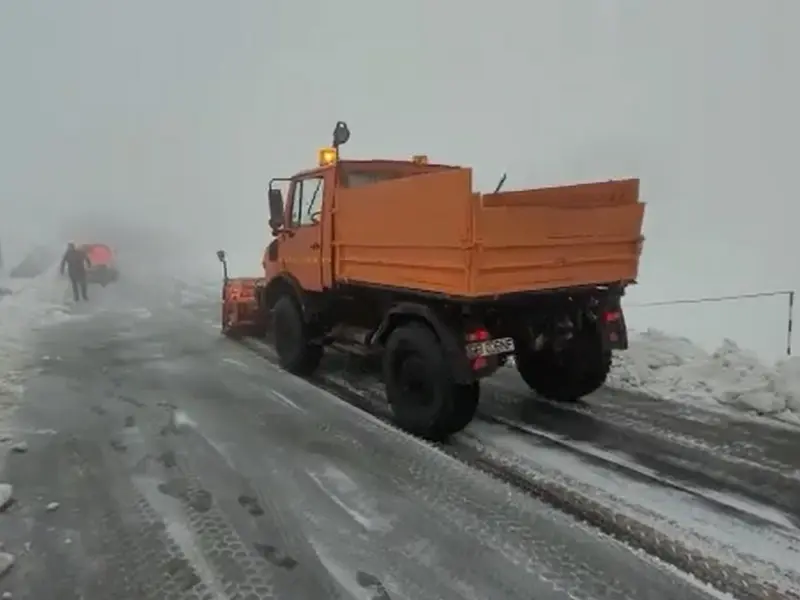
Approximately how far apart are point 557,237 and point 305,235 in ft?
10.1

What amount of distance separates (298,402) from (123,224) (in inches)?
1726

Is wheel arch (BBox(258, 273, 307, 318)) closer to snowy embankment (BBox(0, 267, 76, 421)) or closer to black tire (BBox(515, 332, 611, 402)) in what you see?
black tire (BBox(515, 332, 611, 402))

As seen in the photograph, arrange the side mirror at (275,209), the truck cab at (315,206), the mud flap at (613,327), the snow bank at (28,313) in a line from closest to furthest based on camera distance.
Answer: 1. the mud flap at (613,327)
2. the truck cab at (315,206)
3. the side mirror at (275,209)
4. the snow bank at (28,313)

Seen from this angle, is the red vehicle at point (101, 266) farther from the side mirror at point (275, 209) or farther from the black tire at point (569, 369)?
the black tire at point (569, 369)

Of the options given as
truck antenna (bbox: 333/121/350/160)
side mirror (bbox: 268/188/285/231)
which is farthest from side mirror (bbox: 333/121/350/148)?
side mirror (bbox: 268/188/285/231)

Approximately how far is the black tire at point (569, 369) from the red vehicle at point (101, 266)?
56.9 feet

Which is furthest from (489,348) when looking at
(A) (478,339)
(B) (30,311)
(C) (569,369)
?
(B) (30,311)

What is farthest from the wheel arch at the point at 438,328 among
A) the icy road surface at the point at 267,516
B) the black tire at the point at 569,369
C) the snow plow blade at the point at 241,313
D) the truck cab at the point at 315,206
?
the snow plow blade at the point at 241,313

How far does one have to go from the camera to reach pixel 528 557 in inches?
131

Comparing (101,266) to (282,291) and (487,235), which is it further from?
(487,235)

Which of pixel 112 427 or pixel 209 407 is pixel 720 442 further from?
pixel 112 427

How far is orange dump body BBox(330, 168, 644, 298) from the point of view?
4.67m

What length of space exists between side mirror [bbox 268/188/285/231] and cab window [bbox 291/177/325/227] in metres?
0.22

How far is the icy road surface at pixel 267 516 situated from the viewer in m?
3.11
